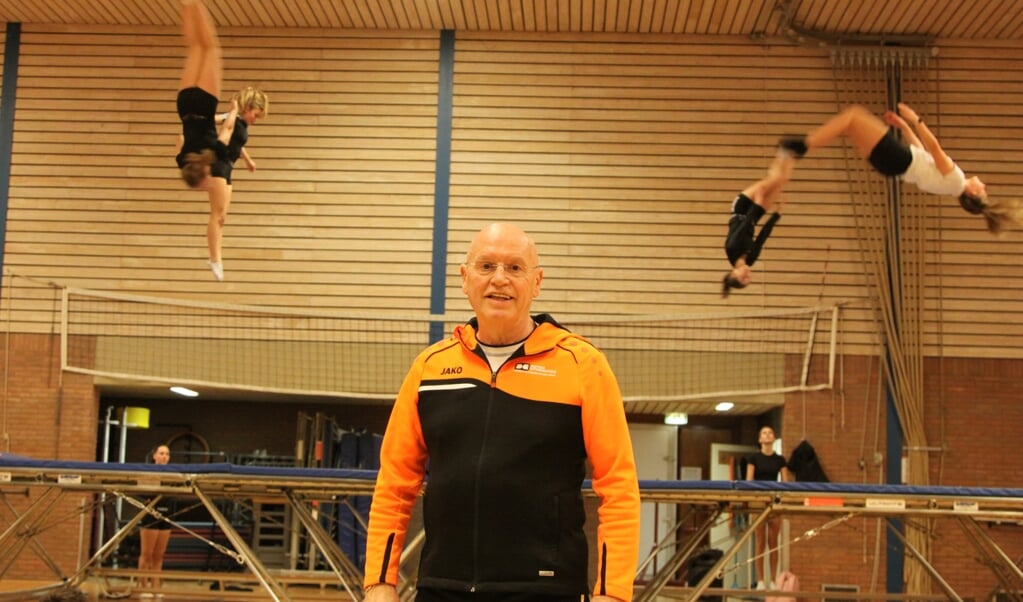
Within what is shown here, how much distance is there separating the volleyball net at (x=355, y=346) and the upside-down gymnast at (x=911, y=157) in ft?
17.7

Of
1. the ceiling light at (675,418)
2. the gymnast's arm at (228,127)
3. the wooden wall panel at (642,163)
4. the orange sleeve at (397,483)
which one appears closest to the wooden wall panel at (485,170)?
the wooden wall panel at (642,163)

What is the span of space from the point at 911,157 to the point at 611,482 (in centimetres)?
475

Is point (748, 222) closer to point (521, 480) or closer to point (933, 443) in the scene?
point (521, 480)

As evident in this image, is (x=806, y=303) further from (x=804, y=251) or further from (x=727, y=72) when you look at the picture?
(x=727, y=72)

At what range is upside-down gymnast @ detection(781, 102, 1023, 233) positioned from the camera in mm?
6262

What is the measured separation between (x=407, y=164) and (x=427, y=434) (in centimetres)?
1030

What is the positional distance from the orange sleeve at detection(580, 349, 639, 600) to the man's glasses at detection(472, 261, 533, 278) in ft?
0.91

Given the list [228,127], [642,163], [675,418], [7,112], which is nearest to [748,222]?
[228,127]

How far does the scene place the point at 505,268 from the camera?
259cm

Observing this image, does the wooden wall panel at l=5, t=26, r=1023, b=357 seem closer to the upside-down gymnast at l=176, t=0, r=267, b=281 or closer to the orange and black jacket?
the upside-down gymnast at l=176, t=0, r=267, b=281

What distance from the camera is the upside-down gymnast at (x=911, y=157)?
626 cm

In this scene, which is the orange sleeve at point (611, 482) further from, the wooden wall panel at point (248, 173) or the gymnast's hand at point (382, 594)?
the wooden wall panel at point (248, 173)

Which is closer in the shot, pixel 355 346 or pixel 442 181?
pixel 355 346

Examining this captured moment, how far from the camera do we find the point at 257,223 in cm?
1263
